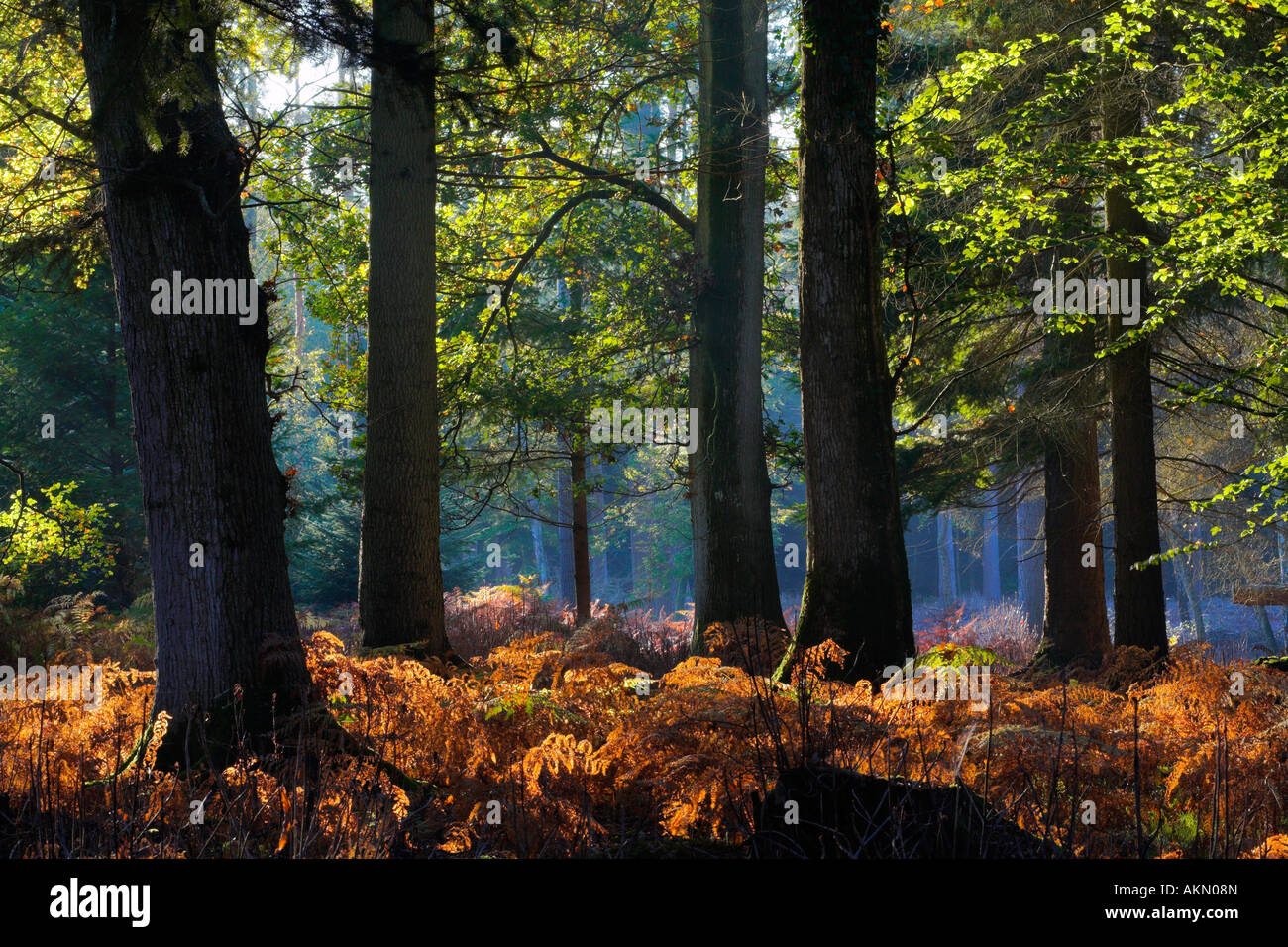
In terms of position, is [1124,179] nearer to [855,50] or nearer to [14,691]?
[855,50]

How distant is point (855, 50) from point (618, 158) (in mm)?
7113

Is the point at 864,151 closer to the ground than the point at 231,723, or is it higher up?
higher up

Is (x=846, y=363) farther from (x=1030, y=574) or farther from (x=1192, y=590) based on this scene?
(x=1030, y=574)

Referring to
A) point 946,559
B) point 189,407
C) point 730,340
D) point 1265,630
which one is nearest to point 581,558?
point 730,340

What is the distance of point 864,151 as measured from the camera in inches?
287

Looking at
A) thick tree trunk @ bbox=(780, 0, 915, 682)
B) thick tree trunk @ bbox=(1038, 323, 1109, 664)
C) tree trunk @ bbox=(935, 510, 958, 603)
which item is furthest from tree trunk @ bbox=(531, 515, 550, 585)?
thick tree trunk @ bbox=(780, 0, 915, 682)

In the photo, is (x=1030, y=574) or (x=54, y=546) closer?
(x=54, y=546)

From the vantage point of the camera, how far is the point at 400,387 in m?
8.09

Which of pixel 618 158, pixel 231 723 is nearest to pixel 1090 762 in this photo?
pixel 231 723

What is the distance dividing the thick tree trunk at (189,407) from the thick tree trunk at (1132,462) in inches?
338

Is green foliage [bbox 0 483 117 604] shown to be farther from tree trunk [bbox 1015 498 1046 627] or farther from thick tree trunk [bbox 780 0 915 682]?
tree trunk [bbox 1015 498 1046 627]

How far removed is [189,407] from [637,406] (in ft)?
28.4

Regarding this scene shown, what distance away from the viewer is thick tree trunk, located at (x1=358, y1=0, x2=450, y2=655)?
7.92 m

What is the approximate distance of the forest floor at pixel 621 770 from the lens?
140 inches
